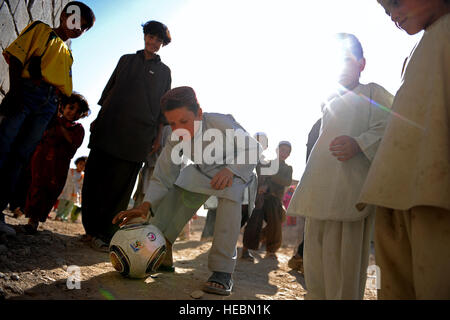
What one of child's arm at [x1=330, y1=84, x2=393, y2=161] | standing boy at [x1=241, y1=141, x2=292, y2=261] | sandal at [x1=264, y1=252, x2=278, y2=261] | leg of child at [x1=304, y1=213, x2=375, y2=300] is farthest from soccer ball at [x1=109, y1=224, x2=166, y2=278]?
sandal at [x1=264, y1=252, x2=278, y2=261]

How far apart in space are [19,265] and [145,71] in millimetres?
2360

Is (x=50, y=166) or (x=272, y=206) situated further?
(x=272, y=206)

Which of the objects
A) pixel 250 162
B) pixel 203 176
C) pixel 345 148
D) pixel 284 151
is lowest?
pixel 203 176

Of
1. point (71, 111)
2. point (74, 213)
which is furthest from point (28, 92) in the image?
point (74, 213)

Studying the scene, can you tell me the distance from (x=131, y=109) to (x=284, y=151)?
3.07 m

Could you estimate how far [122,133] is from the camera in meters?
3.59

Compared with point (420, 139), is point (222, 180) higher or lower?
lower

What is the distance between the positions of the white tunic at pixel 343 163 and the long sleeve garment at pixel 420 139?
14.4 inches

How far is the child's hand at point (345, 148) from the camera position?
180 centimetres

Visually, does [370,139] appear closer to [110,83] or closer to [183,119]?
[183,119]

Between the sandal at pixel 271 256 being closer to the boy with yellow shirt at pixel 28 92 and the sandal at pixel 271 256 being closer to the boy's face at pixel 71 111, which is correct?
the boy's face at pixel 71 111

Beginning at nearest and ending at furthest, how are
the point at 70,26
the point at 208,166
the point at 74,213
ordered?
the point at 208,166
the point at 70,26
the point at 74,213

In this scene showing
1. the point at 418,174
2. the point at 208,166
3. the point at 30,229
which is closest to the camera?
the point at 418,174

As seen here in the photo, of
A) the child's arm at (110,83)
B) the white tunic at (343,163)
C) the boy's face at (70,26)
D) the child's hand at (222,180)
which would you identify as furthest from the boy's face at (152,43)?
the white tunic at (343,163)
